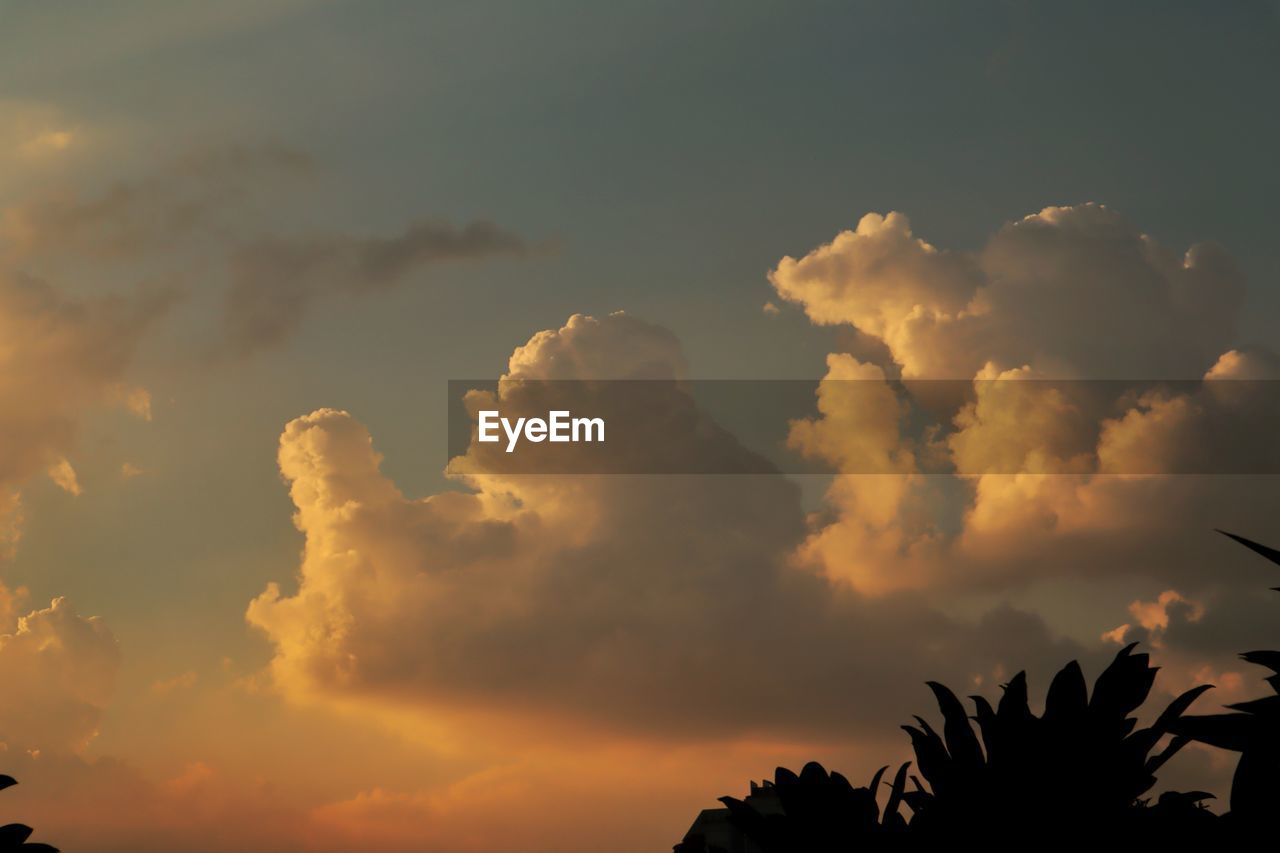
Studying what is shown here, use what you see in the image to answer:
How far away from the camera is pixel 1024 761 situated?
18.4 meters

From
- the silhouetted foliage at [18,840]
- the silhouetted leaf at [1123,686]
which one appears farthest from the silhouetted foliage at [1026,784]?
the silhouetted foliage at [18,840]

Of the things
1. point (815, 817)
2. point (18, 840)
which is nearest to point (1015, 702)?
point (815, 817)

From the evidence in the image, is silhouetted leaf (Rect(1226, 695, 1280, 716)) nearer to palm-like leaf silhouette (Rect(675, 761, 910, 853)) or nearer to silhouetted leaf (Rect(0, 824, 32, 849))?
palm-like leaf silhouette (Rect(675, 761, 910, 853))

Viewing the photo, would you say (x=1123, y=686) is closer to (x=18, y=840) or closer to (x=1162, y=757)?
(x=1162, y=757)

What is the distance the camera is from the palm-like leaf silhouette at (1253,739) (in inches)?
557

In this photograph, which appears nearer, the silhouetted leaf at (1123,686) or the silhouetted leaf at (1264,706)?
the silhouetted leaf at (1264,706)

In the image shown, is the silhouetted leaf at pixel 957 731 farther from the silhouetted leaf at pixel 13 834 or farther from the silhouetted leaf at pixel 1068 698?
the silhouetted leaf at pixel 13 834

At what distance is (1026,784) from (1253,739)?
451cm

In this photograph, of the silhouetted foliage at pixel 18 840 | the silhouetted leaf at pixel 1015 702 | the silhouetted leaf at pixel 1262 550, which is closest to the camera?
the silhouetted leaf at pixel 1262 550

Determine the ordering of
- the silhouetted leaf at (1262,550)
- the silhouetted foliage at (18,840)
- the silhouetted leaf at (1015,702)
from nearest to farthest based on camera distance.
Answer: the silhouetted leaf at (1262,550)
the silhouetted leaf at (1015,702)
the silhouetted foliage at (18,840)

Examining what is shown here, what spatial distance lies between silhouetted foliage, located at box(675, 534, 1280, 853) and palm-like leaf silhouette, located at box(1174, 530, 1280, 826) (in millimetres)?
963

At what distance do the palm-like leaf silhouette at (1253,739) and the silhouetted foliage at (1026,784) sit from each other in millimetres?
963

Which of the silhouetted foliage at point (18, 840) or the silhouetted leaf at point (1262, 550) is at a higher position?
the silhouetted leaf at point (1262, 550)

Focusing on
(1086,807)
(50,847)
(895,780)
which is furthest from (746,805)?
(50,847)
